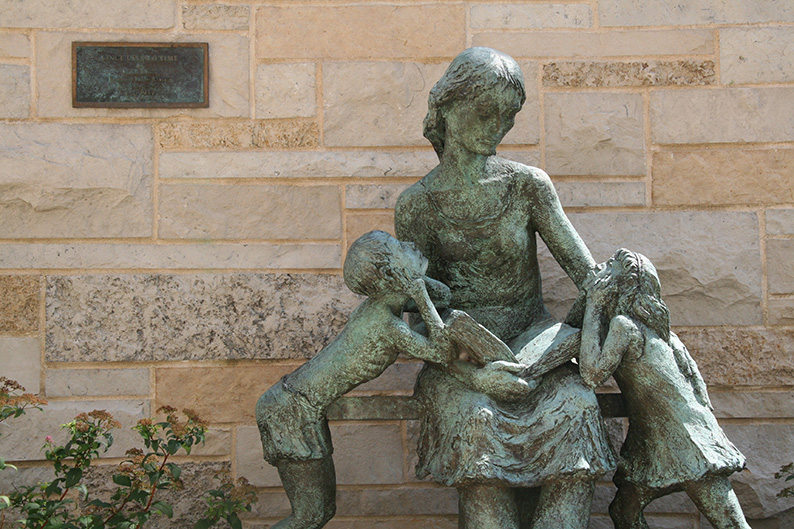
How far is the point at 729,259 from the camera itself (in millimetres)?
3666

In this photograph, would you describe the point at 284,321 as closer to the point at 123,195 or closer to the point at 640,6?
the point at 123,195

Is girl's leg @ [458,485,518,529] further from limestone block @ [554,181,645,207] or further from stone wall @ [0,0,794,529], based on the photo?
limestone block @ [554,181,645,207]

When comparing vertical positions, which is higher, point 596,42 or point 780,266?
point 596,42

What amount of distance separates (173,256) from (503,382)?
165 cm

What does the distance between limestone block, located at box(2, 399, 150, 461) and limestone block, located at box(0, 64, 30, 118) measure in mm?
1183

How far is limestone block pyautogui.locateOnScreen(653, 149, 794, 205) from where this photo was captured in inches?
145

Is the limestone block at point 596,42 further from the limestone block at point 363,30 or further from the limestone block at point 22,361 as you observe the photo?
the limestone block at point 22,361

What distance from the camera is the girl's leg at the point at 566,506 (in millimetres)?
2486

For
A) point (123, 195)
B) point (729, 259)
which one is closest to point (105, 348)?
point (123, 195)

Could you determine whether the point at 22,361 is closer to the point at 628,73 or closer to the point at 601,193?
the point at 601,193

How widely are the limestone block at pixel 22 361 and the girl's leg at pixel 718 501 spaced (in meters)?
2.47

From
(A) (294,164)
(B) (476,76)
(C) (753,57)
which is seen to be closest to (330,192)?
(A) (294,164)

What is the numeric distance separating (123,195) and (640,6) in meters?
2.26

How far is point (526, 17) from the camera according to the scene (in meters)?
3.73
